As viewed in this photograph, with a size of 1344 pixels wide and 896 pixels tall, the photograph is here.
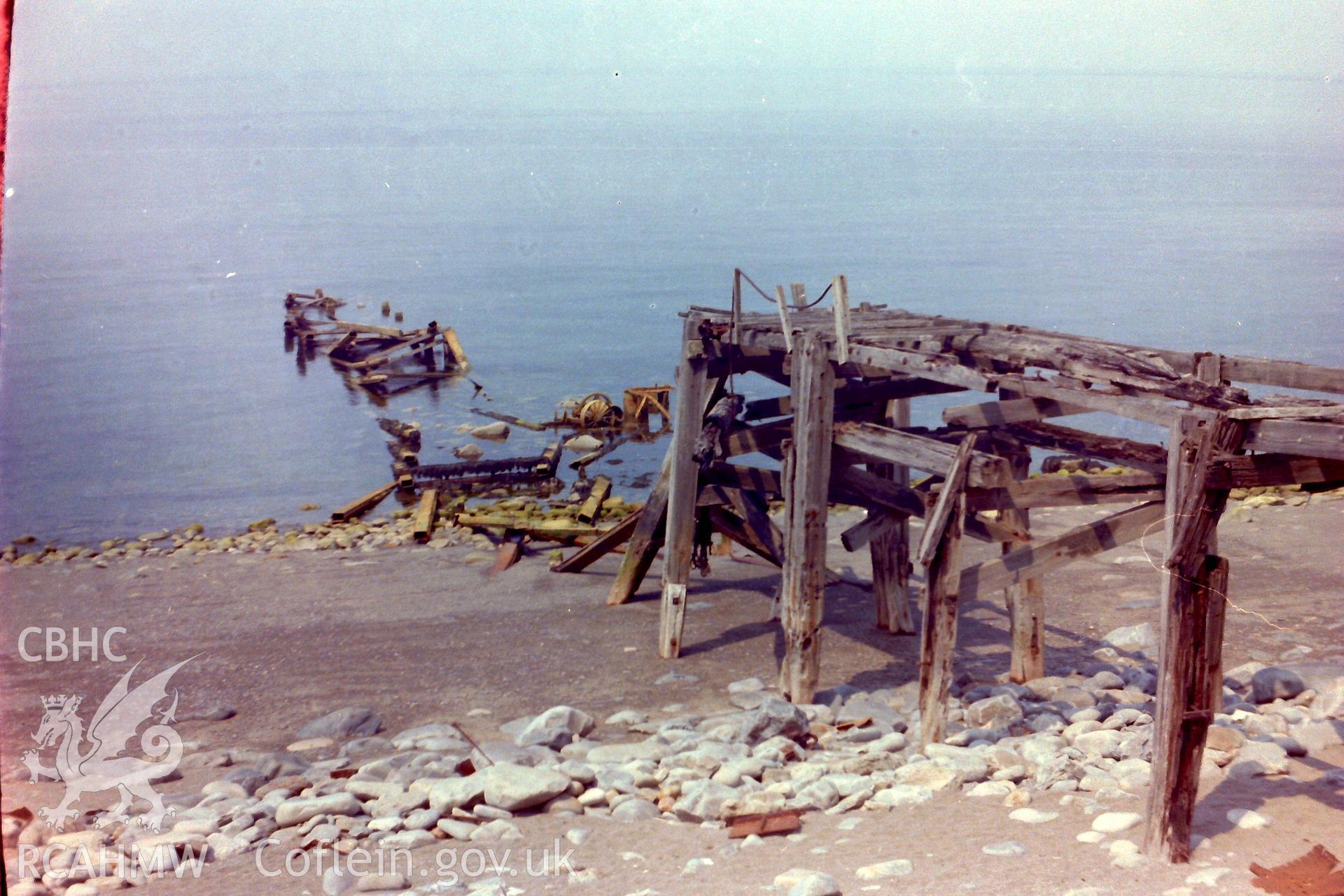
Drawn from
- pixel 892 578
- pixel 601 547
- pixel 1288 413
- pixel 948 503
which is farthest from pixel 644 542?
pixel 1288 413

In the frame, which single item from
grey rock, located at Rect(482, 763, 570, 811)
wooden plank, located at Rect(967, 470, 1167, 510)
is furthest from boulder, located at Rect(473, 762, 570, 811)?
wooden plank, located at Rect(967, 470, 1167, 510)

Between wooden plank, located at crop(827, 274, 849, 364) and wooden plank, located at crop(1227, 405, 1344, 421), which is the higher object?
wooden plank, located at crop(827, 274, 849, 364)

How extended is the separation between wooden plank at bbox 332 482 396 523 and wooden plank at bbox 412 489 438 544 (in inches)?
47.5

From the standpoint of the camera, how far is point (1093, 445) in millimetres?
8656

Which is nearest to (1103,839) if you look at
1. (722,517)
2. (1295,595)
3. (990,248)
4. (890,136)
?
(722,517)

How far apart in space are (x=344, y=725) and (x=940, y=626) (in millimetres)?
5023

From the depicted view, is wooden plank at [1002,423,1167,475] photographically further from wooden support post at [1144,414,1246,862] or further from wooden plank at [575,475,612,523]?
wooden plank at [575,475,612,523]

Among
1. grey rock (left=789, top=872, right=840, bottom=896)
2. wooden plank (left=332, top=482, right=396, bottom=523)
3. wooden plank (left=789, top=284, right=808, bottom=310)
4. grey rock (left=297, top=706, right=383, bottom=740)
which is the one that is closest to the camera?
grey rock (left=789, top=872, right=840, bottom=896)

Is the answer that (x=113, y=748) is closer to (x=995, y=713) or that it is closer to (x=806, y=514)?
(x=806, y=514)

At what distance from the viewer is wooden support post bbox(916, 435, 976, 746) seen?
26.2ft

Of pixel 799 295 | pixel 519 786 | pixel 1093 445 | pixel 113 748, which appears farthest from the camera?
pixel 799 295

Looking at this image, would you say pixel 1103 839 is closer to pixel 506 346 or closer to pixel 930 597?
pixel 930 597

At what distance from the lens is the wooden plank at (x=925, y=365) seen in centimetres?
789

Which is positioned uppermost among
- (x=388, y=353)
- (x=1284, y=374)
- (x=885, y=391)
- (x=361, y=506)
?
(x=1284, y=374)
